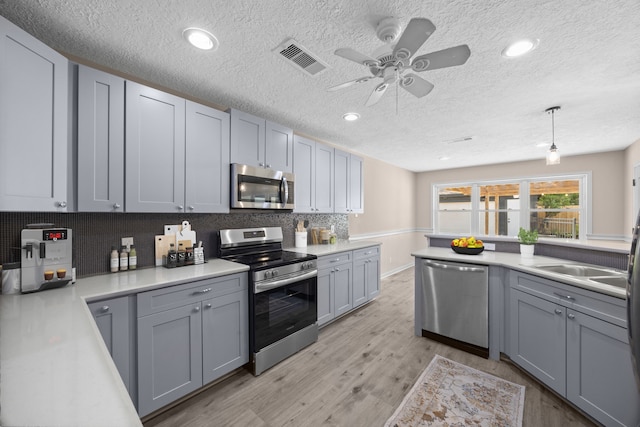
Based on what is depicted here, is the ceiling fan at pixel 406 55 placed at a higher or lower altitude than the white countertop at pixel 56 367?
higher

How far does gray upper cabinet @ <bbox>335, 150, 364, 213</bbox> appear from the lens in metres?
3.83

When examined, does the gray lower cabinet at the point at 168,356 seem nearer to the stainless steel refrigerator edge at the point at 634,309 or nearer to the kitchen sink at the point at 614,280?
the stainless steel refrigerator edge at the point at 634,309

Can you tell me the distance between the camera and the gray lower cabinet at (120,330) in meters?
1.53

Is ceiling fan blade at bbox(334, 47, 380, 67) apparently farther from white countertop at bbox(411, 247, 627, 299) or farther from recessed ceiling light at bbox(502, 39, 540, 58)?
white countertop at bbox(411, 247, 627, 299)

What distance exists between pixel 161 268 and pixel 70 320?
1.04 metres

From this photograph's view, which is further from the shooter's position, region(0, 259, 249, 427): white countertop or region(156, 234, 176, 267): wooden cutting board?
region(156, 234, 176, 267): wooden cutting board

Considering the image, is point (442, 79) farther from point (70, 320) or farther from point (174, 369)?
point (174, 369)

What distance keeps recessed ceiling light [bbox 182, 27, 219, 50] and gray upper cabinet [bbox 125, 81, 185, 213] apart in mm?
580

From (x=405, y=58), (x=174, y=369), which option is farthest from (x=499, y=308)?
(x=174, y=369)

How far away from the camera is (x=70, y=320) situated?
1139 mm

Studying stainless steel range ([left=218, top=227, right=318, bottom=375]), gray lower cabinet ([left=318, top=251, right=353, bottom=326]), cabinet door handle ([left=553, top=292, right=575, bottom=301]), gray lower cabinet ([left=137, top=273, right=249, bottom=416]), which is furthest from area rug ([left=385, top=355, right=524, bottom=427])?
gray lower cabinet ([left=137, top=273, right=249, bottom=416])

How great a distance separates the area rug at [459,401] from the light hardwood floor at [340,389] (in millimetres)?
72

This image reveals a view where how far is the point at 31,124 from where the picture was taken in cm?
137

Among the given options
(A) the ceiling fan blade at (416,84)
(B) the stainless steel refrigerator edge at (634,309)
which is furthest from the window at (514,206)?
(B) the stainless steel refrigerator edge at (634,309)
